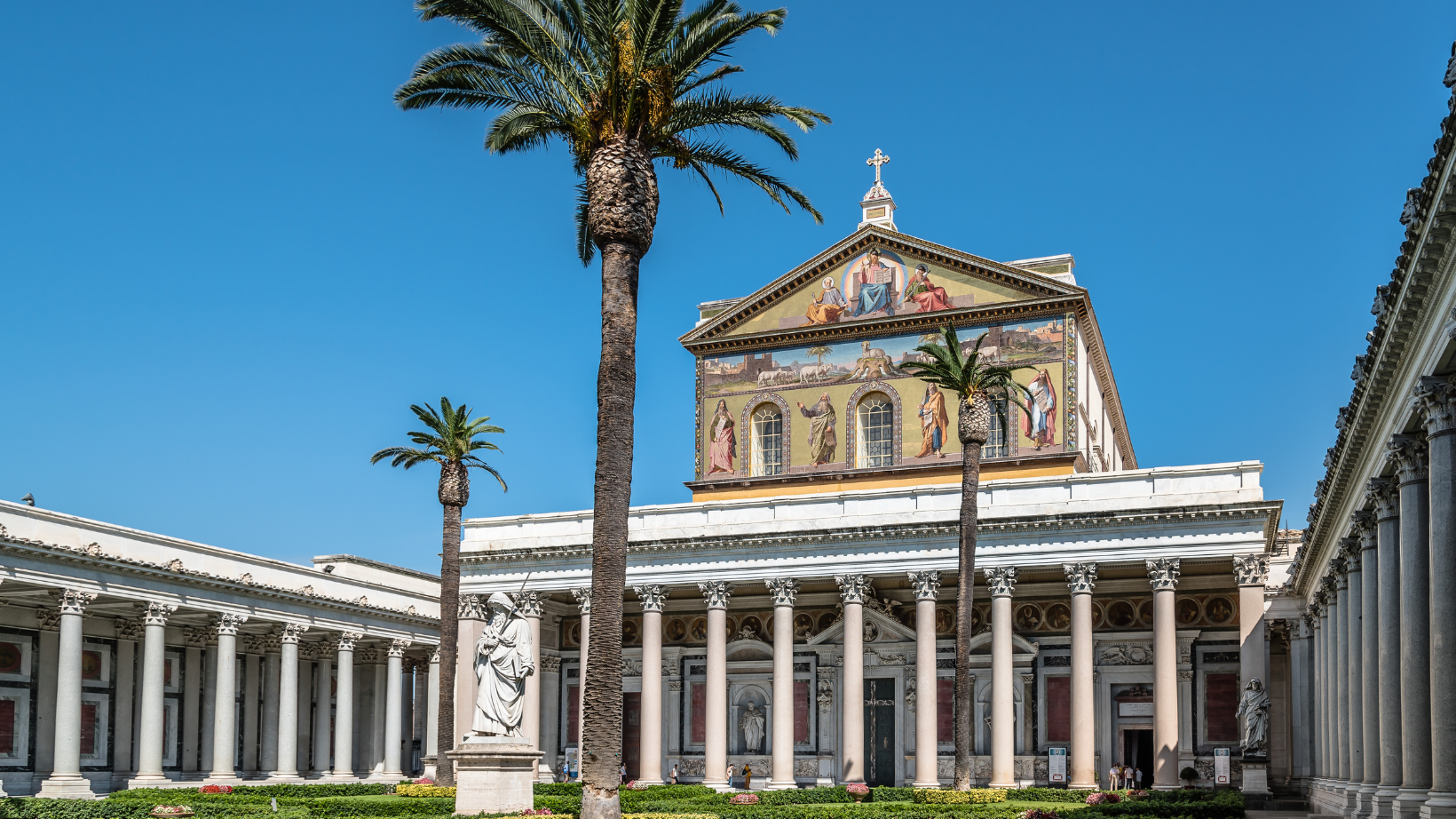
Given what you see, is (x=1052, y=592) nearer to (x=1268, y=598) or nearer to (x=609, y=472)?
(x=1268, y=598)

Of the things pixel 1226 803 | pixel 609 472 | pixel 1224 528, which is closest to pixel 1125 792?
pixel 1226 803

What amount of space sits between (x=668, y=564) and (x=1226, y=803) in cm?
2187

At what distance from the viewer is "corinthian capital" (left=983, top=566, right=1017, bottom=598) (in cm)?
4328

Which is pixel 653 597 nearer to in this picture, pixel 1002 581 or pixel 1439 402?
pixel 1002 581

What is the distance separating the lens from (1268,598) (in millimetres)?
48281

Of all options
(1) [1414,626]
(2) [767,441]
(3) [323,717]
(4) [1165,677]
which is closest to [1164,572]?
(4) [1165,677]

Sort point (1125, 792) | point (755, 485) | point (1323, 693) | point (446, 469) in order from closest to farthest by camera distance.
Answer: point (1125, 792) → point (1323, 693) → point (446, 469) → point (755, 485)

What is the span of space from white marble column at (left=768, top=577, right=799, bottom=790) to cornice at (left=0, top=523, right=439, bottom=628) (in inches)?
703

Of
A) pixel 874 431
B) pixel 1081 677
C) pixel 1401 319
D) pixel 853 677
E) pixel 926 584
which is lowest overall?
pixel 853 677

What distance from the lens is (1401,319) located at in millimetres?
20219

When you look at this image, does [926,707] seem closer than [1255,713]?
No

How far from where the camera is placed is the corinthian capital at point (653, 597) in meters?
48.0

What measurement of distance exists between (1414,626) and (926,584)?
23.9 metres

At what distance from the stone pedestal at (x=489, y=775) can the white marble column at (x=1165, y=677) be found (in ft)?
76.1
